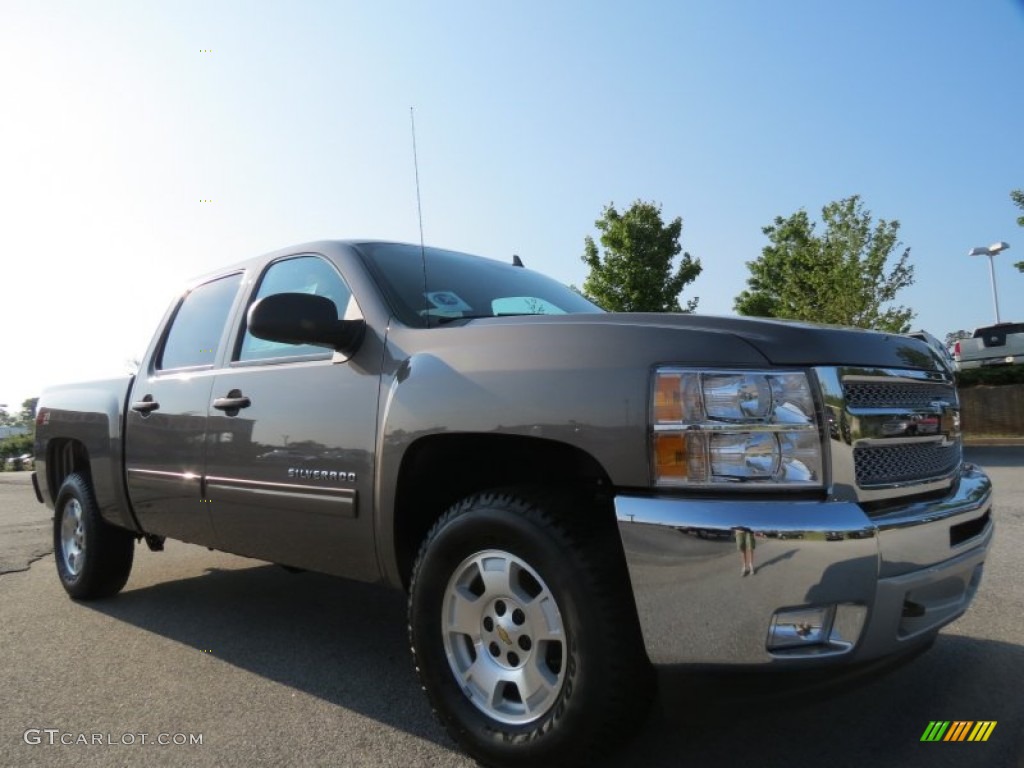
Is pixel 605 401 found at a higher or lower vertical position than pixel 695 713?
higher

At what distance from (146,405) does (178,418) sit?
1.25 ft

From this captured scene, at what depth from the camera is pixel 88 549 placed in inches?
185

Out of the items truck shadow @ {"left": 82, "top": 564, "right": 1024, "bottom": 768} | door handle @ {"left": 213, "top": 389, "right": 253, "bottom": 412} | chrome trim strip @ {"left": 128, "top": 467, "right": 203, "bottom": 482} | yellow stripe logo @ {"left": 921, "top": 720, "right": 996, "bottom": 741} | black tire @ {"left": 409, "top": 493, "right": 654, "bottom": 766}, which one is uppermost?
door handle @ {"left": 213, "top": 389, "right": 253, "bottom": 412}

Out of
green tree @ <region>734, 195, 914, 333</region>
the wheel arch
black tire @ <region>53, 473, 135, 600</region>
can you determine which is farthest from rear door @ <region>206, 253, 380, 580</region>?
green tree @ <region>734, 195, 914, 333</region>

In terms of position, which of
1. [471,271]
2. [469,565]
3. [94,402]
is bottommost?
[469,565]

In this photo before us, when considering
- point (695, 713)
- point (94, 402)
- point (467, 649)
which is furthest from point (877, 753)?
point (94, 402)

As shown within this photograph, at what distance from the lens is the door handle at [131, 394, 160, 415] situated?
409 centimetres

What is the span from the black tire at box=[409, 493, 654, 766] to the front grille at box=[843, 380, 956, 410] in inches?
30.8

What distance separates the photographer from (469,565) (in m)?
2.47

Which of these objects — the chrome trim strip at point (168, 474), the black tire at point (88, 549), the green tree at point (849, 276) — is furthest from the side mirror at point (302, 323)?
the green tree at point (849, 276)

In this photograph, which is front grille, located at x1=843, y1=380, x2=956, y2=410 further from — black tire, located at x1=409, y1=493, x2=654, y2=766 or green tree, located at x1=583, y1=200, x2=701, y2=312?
green tree, located at x1=583, y1=200, x2=701, y2=312

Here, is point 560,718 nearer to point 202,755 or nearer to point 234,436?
point 202,755

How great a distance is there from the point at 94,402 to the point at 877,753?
4.41 metres

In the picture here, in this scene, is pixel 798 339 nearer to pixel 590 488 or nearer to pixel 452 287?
pixel 590 488
